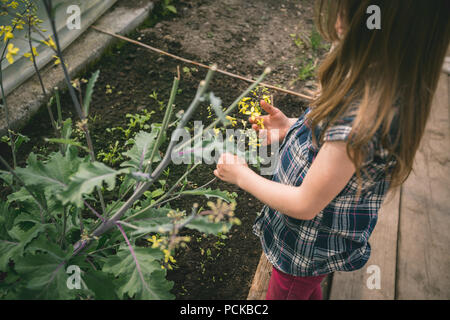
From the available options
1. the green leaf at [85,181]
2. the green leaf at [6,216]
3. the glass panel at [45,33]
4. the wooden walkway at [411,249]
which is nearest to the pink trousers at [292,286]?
the wooden walkway at [411,249]

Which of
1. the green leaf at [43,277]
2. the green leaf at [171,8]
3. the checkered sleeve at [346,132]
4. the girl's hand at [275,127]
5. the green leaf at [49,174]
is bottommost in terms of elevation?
the green leaf at [43,277]

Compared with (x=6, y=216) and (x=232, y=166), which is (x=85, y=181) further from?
(x=6, y=216)

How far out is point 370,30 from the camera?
0.91 meters

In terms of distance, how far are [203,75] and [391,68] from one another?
1.85 m

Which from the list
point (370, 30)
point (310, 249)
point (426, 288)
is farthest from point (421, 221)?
point (370, 30)

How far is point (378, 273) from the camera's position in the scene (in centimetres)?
171

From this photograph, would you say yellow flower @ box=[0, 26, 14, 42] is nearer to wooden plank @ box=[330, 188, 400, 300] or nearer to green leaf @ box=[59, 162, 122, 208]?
green leaf @ box=[59, 162, 122, 208]

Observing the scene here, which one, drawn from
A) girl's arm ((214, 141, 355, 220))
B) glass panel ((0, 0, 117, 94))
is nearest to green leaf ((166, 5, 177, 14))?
glass panel ((0, 0, 117, 94))

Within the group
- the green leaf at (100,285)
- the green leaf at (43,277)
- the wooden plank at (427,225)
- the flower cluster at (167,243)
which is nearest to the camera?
the flower cluster at (167,243)

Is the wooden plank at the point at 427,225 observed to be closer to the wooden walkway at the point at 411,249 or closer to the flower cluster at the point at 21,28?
the wooden walkway at the point at 411,249

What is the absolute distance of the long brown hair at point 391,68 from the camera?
2.82ft

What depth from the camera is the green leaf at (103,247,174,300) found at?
1.07 metres

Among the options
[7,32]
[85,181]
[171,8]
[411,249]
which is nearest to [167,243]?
[85,181]

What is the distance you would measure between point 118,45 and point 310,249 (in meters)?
2.30
